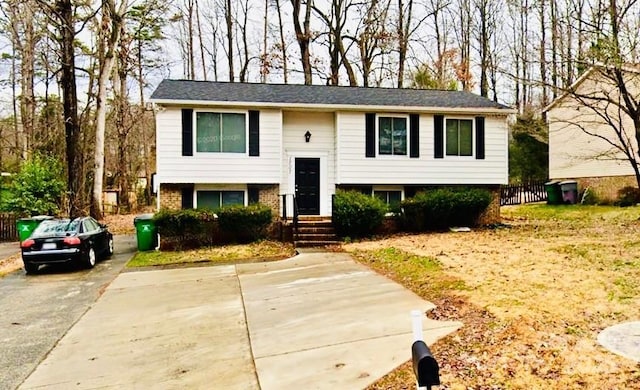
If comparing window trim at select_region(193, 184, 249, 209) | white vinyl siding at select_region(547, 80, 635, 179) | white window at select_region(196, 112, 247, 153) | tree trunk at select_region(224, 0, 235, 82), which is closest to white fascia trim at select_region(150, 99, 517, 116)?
white window at select_region(196, 112, 247, 153)

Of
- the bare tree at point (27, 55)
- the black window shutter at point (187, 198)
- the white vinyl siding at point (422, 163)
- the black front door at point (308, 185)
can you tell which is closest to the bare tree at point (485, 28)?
the white vinyl siding at point (422, 163)

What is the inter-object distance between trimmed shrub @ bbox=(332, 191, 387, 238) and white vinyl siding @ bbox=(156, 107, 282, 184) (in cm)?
252

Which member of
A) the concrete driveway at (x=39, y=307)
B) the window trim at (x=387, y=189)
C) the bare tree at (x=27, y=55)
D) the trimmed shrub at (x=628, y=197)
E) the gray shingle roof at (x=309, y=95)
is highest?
the bare tree at (x=27, y=55)

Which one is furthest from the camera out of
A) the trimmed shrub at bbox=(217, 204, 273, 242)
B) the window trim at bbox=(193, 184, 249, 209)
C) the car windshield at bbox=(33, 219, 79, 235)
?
the window trim at bbox=(193, 184, 249, 209)

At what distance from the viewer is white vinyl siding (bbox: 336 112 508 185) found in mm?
16016

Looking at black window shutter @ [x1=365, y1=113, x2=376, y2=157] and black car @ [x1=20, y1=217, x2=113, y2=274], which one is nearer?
black car @ [x1=20, y1=217, x2=113, y2=274]

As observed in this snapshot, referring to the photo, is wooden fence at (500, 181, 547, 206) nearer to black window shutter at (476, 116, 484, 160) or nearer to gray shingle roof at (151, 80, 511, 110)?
gray shingle roof at (151, 80, 511, 110)

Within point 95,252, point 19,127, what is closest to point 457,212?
point 95,252

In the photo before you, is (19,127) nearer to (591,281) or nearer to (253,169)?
(253,169)

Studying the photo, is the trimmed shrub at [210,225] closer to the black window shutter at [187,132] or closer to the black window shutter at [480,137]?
the black window shutter at [187,132]

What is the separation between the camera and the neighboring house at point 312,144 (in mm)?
14891

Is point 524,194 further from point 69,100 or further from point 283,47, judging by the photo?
point 69,100

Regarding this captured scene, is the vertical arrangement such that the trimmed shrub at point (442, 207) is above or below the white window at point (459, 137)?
below

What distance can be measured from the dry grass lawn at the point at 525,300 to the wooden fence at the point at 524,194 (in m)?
11.8
